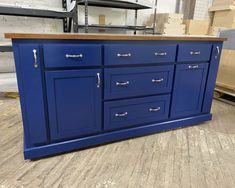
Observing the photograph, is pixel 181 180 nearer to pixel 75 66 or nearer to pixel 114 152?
pixel 114 152

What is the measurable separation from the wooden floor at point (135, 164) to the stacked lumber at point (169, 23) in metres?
1.82

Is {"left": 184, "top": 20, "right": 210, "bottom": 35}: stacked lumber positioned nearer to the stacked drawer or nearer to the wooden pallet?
the wooden pallet

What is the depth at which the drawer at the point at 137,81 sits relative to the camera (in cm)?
147

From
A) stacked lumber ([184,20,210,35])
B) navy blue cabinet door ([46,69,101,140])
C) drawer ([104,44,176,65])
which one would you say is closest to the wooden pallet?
stacked lumber ([184,20,210,35])

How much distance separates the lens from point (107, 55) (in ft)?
4.56

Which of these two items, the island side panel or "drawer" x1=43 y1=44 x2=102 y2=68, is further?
the island side panel

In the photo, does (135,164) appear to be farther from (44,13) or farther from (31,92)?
(44,13)

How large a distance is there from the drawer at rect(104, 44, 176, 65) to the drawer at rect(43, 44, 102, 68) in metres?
0.08

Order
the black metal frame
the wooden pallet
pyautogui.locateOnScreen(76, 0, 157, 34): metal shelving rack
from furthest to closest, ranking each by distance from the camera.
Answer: the wooden pallet < pyautogui.locateOnScreen(76, 0, 157, 34): metal shelving rack < the black metal frame

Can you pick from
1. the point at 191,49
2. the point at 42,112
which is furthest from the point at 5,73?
the point at 191,49

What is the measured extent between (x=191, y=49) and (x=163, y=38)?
341mm

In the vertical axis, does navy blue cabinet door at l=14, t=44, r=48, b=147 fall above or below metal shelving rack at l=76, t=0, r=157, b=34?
below

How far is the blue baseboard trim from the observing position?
4.58 ft

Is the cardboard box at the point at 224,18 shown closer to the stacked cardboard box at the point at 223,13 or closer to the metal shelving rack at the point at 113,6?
the stacked cardboard box at the point at 223,13
